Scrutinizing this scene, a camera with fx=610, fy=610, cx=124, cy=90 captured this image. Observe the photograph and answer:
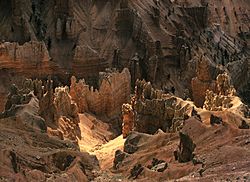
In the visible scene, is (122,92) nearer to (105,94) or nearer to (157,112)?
(105,94)

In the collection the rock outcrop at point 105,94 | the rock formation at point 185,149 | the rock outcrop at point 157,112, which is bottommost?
the rock outcrop at point 105,94

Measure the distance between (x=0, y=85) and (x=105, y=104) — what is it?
776 centimetres

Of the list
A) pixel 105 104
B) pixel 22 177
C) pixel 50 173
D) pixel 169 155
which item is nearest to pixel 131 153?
pixel 169 155

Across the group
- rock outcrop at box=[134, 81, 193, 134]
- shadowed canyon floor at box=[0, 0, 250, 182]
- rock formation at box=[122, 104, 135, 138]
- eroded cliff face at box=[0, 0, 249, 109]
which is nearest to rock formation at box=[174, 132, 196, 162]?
shadowed canyon floor at box=[0, 0, 250, 182]

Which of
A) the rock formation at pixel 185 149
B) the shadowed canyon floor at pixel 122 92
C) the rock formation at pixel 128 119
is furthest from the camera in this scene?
the rock formation at pixel 128 119

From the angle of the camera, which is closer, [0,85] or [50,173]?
[50,173]

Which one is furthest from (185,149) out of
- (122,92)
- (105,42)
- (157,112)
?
(105,42)

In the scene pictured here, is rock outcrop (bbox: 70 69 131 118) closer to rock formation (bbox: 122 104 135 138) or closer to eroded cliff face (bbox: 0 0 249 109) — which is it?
eroded cliff face (bbox: 0 0 249 109)

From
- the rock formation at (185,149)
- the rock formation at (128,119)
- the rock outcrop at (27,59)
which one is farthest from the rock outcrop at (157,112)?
the rock outcrop at (27,59)

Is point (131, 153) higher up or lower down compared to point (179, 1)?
lower down

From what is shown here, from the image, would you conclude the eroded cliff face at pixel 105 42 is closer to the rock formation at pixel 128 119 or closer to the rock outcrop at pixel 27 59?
the rock outcrop at pixel 27 59

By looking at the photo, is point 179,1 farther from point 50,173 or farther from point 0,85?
point 50,173

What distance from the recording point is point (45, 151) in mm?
24875

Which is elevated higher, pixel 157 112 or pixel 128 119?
pixel 157 112
